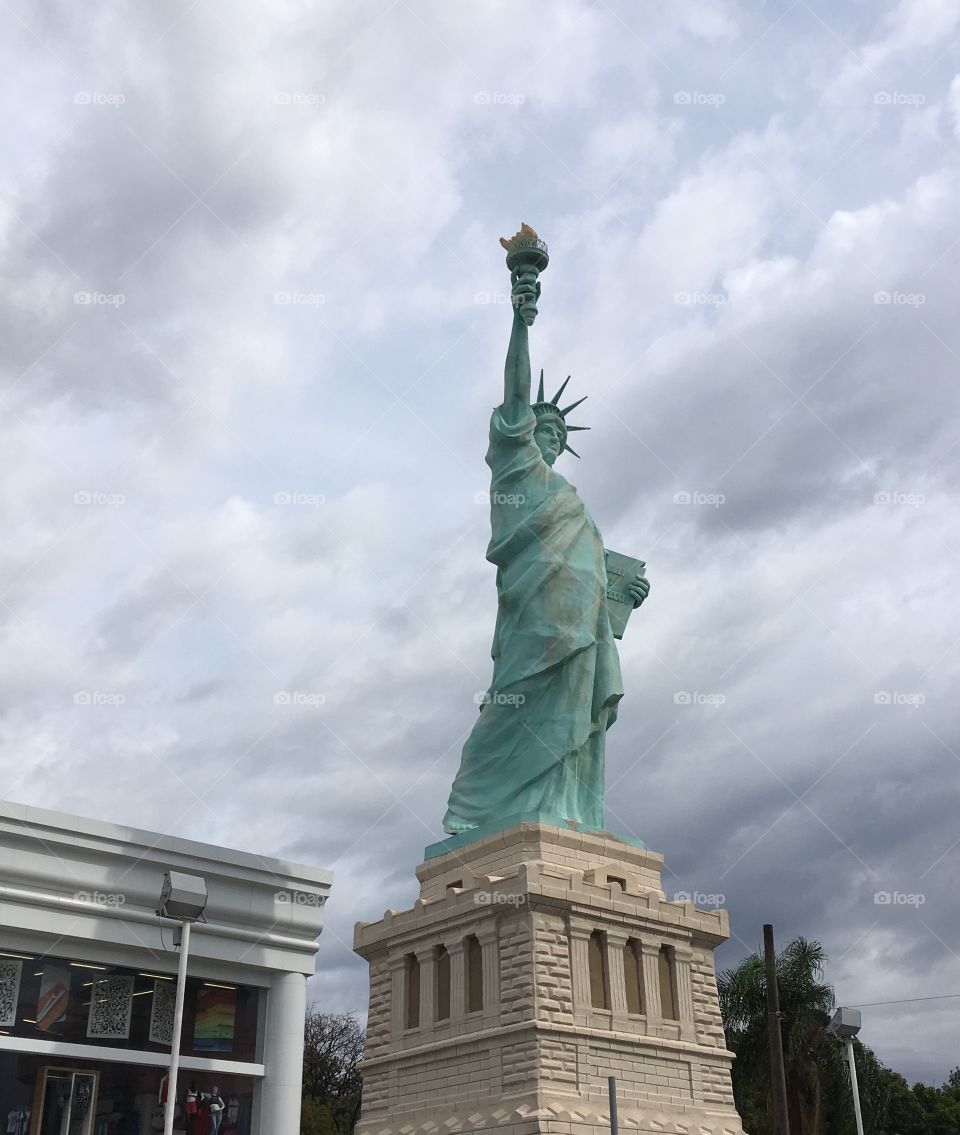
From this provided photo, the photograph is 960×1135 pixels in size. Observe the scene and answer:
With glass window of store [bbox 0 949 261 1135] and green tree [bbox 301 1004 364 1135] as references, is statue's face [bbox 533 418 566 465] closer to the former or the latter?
glass window of store [bbox 0 949 261 1135]

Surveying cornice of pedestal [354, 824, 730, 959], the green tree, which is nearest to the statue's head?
cornice of pedestal [354, 824, 730, 959]

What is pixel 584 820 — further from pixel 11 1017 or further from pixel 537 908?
pixel 11 1017

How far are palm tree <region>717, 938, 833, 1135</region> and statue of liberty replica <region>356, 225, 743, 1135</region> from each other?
9.52 meters

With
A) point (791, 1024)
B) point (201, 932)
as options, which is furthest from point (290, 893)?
point (791, 1024)

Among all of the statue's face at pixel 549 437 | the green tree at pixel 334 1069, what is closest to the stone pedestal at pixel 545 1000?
the statue's face at pixel 549 437

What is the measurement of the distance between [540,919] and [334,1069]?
89.3 ft

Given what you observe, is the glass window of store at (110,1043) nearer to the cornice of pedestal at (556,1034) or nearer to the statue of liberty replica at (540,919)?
the statue of liberty replica at (540,919)

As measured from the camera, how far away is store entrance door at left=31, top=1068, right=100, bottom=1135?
18875 mm

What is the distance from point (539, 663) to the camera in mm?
20984

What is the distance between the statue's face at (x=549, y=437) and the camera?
77.0ft

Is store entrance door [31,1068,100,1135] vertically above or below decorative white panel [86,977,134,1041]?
below

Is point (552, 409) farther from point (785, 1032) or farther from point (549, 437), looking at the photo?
point (785, 1032)

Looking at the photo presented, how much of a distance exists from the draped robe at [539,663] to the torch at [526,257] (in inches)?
74.6

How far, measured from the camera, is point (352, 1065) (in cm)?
4191
